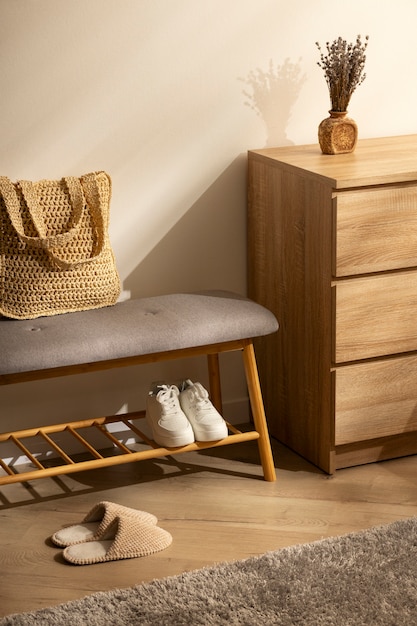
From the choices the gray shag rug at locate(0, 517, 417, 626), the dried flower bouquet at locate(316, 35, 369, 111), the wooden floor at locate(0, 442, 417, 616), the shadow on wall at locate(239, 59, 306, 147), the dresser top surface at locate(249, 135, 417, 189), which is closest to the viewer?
the gray shag rug at locate(0, 517, 417, 626)

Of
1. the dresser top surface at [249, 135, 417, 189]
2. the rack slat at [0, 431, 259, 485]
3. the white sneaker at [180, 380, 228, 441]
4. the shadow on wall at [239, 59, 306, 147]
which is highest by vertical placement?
the shadow on wall at [239, 59, 306, 147]

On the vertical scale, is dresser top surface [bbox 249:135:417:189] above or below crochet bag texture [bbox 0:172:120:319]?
above

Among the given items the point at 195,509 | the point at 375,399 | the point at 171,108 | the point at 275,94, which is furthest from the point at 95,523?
the point at 275,94

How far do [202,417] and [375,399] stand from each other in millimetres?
471

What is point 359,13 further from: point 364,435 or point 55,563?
point 55,563

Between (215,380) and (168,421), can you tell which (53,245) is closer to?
(168,421)

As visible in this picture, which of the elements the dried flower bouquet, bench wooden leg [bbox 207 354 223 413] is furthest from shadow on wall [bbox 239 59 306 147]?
bench wooden leg [bbox 207 354 223 413]

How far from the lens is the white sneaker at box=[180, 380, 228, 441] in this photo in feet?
8.05

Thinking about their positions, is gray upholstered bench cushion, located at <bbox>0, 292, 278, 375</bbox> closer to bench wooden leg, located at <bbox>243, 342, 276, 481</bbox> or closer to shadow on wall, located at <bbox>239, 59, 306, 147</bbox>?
bench wooden leg, located at <bbox>243, 342, 276, 481</bbox>

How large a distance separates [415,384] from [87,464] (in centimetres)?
90

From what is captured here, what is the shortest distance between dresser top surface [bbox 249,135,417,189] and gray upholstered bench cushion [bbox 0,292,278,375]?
1.25 ft

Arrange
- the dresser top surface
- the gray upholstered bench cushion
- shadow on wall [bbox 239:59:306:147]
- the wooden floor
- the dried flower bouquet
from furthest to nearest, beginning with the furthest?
shadow on wall [bbox 239:59:306:147] → the dried flower bouquet → the dresser top surface → the gray upholstered bench cushion → the wooden floor

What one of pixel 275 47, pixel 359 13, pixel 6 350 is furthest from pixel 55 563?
pixel 359 13

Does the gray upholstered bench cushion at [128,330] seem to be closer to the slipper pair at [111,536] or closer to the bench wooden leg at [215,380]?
the bench wooden leg at [215,380]
